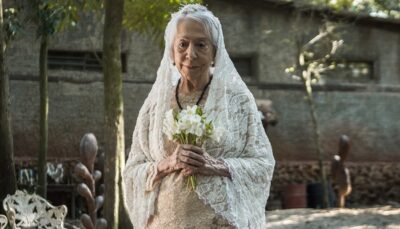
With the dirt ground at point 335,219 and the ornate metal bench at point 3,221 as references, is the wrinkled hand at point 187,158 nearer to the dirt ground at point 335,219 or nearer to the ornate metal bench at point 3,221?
the ornate metal bench at point 3,221

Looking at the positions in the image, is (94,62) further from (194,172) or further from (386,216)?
(194,172)

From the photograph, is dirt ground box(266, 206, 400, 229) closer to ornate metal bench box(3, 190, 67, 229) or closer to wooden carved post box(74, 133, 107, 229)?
wooden carved post box(74, 133, 107, 229)

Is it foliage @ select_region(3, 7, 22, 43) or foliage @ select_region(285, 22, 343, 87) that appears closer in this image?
foliage @ select_region(3, 7, 22, 43)

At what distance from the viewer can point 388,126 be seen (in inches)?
670

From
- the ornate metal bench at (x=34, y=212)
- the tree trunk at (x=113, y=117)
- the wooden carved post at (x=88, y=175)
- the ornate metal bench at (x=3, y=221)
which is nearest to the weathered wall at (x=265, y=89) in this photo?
the wooden carved post at (x=88, y=175)

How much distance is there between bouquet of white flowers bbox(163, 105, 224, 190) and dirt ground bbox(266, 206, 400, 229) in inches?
298

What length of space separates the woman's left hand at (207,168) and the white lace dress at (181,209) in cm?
7

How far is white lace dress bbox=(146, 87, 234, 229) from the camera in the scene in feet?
9.78

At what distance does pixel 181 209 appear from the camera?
9.82 ft

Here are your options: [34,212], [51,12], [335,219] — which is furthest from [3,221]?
[335,219]

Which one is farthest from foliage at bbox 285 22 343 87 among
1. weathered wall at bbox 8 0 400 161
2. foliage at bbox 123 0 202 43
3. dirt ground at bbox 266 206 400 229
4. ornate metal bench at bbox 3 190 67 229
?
ornate metal bench at bbox 3 190 67 229

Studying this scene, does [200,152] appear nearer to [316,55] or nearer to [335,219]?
[335,219]

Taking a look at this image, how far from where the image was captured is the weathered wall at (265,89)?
14.5 m

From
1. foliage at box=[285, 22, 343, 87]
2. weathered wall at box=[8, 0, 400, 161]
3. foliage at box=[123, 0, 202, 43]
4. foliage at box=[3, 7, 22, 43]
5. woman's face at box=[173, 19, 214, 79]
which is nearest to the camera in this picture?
woman's face at box=[173, 19, 214, 79]
